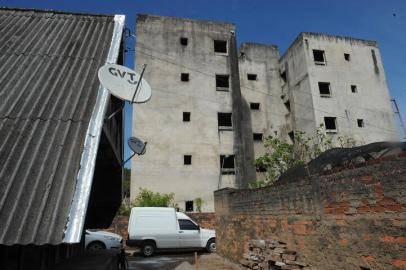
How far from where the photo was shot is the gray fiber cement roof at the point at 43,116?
278 centimetres

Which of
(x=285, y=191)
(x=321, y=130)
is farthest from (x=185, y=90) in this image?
(x=285, y=191)

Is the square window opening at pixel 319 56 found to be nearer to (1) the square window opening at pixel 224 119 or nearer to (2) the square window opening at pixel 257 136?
(2) the square window opening at pixel 257 136

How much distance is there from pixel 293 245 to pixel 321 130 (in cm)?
1768

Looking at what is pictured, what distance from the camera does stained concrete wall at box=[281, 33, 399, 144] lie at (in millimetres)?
24531

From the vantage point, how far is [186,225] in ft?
50.9

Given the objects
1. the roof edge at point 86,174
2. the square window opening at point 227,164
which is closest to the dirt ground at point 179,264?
the roof edge at point 86,174

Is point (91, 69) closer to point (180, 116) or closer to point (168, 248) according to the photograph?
point (168, 248)

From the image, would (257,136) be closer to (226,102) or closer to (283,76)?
(226,102)

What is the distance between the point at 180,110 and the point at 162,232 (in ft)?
34.8


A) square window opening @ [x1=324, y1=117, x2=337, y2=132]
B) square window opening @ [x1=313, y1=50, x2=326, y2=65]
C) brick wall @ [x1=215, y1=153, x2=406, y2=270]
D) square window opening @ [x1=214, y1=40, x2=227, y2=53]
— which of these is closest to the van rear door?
brick wall @ [x1=215, y1=153, x2=406, y2=270]

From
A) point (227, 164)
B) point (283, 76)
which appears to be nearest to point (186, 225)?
point (227, 164)

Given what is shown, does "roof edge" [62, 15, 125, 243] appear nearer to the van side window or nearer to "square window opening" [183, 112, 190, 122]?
the van side window

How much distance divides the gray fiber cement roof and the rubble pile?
5911mm

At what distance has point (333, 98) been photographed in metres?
24.8
